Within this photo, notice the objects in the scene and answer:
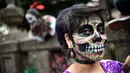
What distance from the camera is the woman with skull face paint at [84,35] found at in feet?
6.91

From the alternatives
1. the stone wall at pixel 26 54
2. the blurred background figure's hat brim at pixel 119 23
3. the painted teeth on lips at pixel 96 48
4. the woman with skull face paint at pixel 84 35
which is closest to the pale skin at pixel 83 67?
the woman with skull face paint at pixel 84 35

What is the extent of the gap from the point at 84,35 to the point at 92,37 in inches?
2.3

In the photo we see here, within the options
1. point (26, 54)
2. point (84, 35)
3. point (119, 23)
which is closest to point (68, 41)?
point (84, 35)

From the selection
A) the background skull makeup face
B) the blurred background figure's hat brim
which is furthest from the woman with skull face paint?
the blurred background figure's hat brim

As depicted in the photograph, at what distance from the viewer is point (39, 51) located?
5438 millimetres

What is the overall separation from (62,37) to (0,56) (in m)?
4.01

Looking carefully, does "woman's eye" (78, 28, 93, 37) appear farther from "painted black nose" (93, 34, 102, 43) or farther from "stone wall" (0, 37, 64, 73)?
"stone wall" (0, 37, 64, 73)

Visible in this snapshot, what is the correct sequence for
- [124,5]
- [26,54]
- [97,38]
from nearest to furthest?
[97,38]
[124,5]
[26,54]

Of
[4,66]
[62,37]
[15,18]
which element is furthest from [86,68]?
[15,18]

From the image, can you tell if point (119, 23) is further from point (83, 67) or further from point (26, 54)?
point (26, 54)

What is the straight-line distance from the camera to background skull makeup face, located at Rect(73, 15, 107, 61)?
6.91 ft

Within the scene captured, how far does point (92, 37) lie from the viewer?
211cm

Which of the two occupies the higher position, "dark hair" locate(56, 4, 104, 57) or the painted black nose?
"dark hair" locate(56, 4, 104, 57)

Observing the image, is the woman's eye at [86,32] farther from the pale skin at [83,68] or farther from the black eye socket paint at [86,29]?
the pale skin at [83,68]
